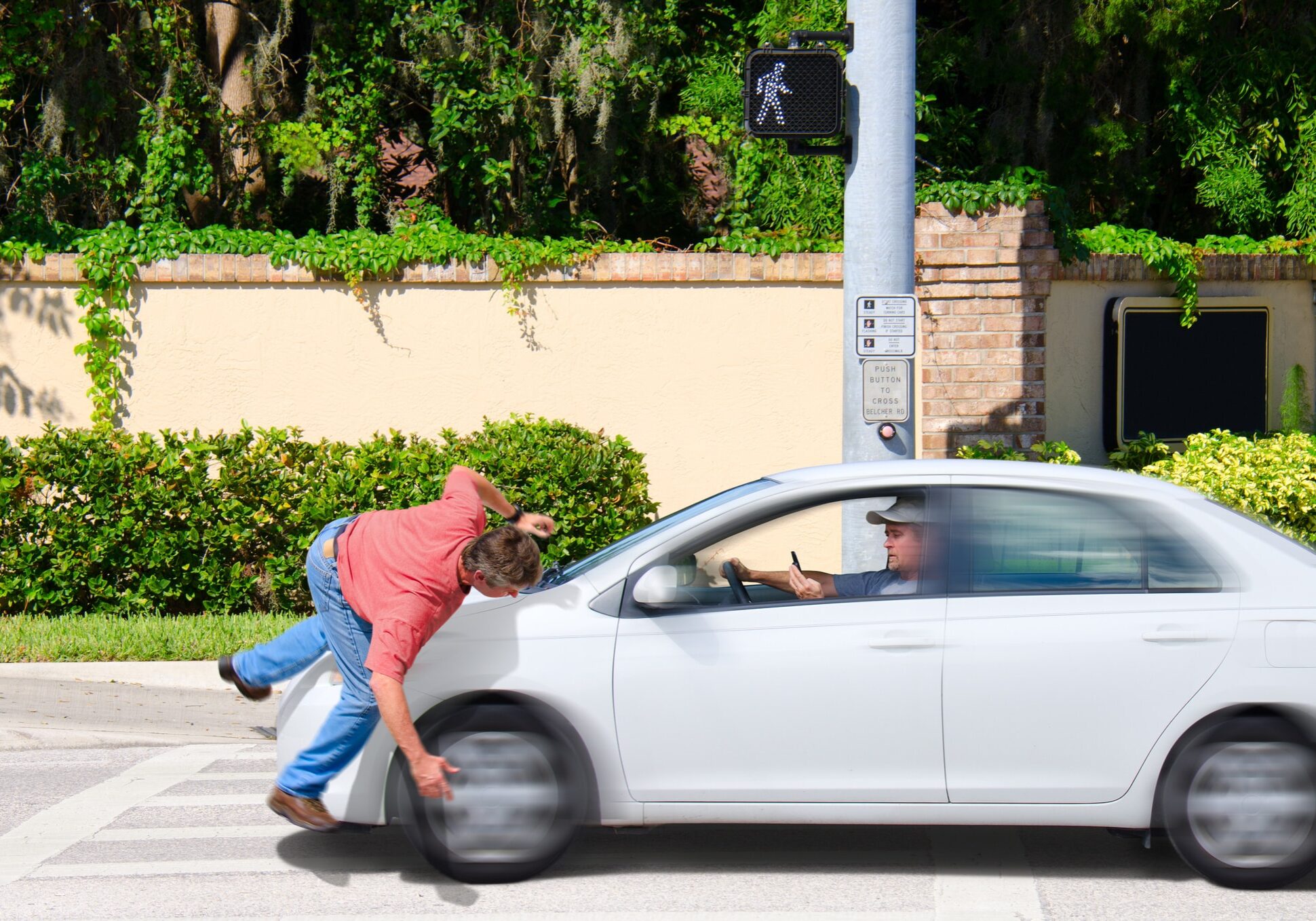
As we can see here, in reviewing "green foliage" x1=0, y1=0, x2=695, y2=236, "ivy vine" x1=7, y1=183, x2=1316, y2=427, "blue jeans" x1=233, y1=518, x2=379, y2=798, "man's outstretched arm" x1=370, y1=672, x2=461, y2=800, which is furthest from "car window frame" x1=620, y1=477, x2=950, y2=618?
"green foliage" x1=0, y1=0, x2=695, y2=236

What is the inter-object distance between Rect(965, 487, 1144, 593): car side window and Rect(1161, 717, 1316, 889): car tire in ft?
2.05

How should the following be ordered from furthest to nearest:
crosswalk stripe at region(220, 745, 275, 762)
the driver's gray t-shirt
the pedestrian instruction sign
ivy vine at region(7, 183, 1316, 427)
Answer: ivy vine at region(7, 183, 1316, 427) < the pedestrian instruction sign < crosswalk stripe at region(220, 745, 275, 762) < the driver's gray t-shirt

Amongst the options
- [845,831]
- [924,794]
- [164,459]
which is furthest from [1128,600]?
[164,459]

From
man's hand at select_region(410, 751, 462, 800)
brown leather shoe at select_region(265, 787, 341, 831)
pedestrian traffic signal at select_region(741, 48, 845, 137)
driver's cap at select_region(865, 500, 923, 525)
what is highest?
pedestrian traffic signal at select_region(741, 48, 845, 137)

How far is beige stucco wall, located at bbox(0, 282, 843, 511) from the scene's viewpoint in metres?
10.6

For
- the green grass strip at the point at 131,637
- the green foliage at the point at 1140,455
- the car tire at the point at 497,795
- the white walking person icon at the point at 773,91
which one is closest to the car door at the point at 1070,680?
the car tire at the point at 497,795

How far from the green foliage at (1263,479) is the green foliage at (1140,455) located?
73 centimetres

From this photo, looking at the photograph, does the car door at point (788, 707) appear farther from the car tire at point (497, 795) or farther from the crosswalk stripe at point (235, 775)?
the crosswalk stripe at point (235, 775)

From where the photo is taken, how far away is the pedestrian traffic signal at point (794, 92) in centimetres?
782

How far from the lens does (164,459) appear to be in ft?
30.8

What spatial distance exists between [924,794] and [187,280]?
7522mm

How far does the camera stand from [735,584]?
207 inches

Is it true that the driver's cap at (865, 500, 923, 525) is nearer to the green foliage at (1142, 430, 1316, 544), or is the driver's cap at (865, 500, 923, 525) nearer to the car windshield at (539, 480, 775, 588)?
the car windshield at (539, 480, 775, 588)

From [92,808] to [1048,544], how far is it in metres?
4.16
